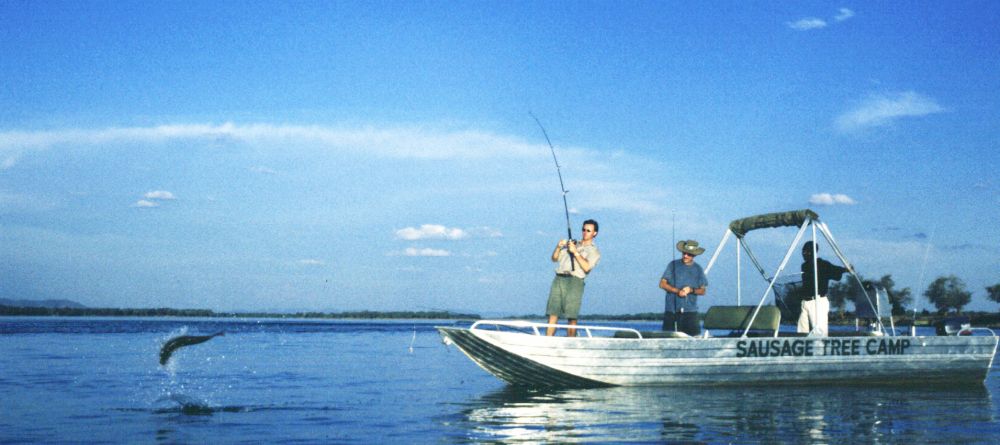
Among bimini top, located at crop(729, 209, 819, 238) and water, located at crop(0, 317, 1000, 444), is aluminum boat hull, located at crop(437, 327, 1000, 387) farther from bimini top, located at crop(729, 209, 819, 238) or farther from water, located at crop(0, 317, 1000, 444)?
bimini top, located at crop(729, 209, 819, 238)

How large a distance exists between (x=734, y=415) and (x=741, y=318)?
12.7 ft

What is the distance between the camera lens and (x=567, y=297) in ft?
49.9

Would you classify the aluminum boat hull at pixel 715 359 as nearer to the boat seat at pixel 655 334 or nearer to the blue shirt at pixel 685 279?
the boat seat at pixel 655 334

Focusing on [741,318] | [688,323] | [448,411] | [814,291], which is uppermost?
[814,291]

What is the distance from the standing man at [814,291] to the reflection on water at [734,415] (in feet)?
3.71

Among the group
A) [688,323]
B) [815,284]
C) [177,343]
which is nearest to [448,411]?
[177,343]

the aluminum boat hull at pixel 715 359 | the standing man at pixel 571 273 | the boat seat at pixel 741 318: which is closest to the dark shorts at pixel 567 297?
the standing man at pixel 571 273

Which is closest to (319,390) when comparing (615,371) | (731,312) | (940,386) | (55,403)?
(55,403)

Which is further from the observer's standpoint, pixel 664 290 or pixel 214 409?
pixel 664 290

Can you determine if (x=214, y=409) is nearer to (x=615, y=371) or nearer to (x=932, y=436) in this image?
(x=615, y=371)

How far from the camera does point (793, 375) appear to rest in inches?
656

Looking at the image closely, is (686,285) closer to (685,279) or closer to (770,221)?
(685,279)

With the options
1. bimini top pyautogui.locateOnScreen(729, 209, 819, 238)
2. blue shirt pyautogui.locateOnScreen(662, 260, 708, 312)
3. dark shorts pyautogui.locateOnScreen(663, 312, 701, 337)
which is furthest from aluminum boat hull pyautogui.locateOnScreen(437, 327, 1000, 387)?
bimini top pyautogui.locateOnScreen(729, 209, 819, 238)

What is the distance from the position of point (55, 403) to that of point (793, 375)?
39.8 feet
